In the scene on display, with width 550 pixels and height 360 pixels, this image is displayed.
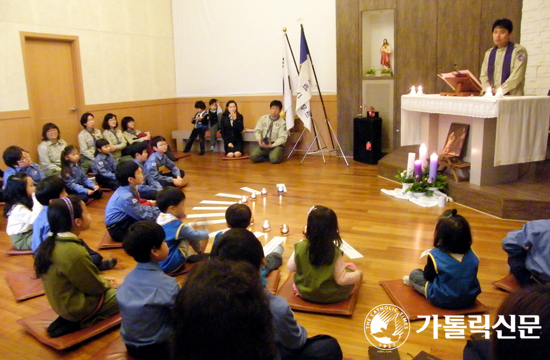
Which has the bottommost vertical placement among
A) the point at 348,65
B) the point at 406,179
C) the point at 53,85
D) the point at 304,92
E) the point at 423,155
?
the point at 406,179

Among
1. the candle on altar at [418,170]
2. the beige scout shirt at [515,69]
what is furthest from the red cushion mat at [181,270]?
the beige scout shirt at [515,69]

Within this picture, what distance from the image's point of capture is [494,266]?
135 inches

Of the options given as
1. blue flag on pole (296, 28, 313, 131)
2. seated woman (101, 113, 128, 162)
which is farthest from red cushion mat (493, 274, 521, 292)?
seated woman (101, 113, 128, 162)

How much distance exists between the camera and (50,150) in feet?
20.7

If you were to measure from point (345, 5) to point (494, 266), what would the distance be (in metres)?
5.53

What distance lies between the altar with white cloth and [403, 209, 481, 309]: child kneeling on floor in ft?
7.55

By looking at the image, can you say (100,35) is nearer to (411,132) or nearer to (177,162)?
(177,162)

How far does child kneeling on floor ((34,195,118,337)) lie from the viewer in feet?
8.43

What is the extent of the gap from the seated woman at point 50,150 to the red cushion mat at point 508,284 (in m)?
5.43

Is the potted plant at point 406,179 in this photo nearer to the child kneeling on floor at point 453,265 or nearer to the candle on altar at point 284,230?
the candle on altar at point 284,230

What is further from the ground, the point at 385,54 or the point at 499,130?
the point at 385,54

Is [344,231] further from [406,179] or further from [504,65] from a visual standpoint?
[504,65]

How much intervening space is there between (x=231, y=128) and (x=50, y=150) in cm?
314

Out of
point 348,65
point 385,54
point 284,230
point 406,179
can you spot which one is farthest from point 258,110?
point 284,230
